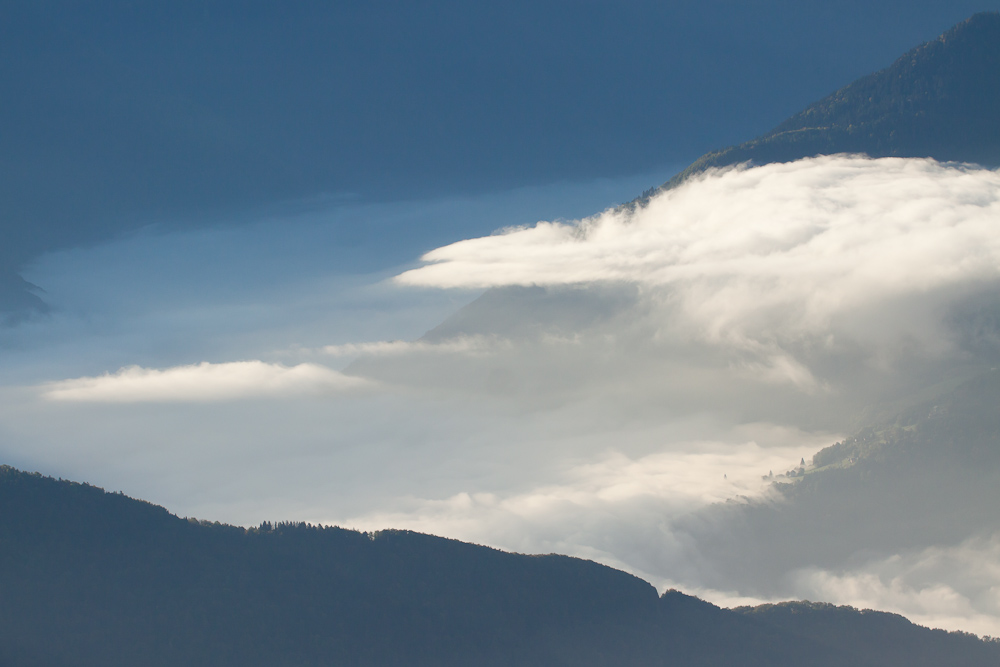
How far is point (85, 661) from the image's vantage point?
197125mm

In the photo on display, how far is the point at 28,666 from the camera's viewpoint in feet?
606

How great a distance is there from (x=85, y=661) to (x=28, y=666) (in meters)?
14.1

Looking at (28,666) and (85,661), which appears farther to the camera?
(85,661)
